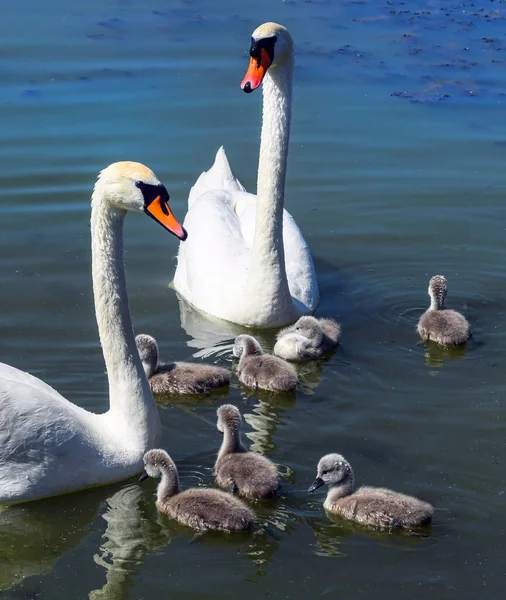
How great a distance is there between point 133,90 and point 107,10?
3965 mm

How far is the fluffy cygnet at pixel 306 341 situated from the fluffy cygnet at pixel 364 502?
90.9 inches

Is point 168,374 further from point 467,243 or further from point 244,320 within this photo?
point 467,243

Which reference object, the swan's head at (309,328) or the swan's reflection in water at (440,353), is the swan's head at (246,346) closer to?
the swan's head at (309,328)

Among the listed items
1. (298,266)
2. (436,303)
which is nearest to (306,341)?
(436,303)

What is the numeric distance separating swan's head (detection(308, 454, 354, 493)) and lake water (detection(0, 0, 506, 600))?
10.9 inches

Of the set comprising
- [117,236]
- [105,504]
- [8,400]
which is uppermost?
[117,236]

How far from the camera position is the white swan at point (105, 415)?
27.5ft

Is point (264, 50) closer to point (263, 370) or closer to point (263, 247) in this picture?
point (263, 247)

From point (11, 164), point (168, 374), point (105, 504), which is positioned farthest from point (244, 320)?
point (11, 164)

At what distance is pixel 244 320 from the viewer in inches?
458

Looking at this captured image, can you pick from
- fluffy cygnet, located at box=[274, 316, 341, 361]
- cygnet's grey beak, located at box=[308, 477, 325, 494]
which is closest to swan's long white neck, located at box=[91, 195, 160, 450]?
cygnet's grey beak, located at box=[308, 477, 325, 494]

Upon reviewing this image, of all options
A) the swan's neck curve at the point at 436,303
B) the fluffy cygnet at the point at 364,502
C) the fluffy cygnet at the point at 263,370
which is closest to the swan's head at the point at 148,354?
the fluffy cygnet at the point at 263,370

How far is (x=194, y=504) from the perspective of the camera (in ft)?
27.1

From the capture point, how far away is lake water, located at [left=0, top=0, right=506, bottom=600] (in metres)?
8.10
